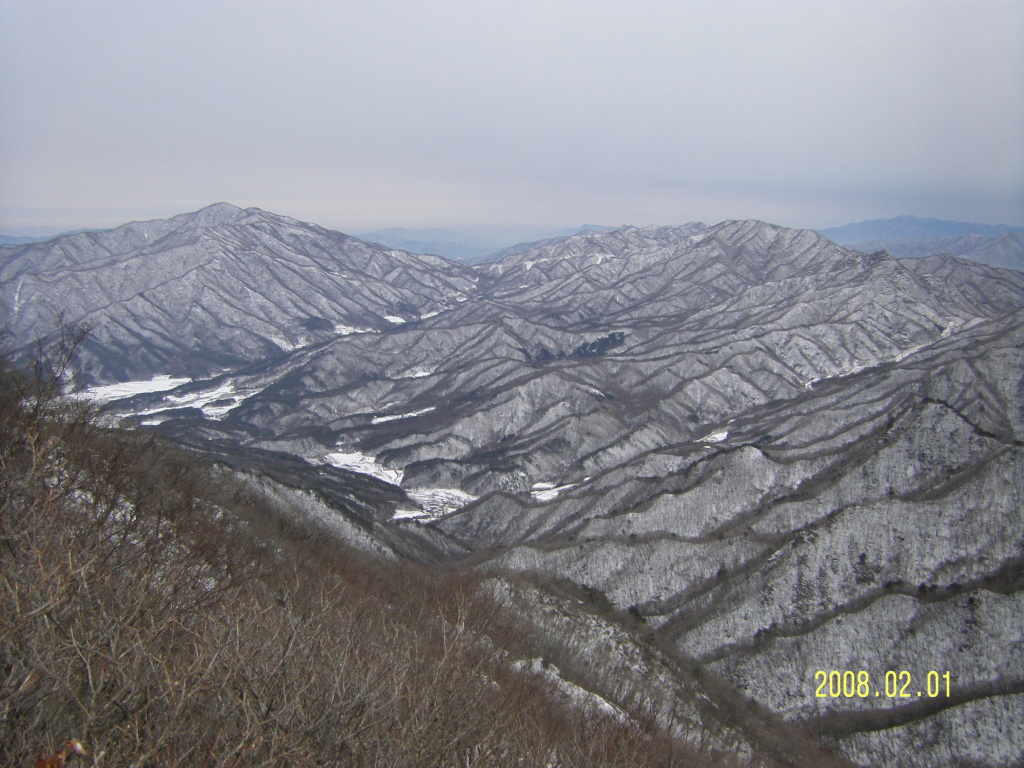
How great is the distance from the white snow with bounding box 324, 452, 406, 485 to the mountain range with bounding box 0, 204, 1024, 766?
0.53 m

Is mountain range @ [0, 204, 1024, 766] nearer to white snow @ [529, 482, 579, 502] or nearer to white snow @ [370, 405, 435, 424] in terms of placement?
white snow @ [529, 482, 579, 502]

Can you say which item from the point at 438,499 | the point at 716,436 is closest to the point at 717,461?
the point at 716,436

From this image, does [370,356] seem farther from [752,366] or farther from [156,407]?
[752,366]

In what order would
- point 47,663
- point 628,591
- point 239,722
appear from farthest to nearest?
1. point 628,591
2. point 239,722
3. point 47,663

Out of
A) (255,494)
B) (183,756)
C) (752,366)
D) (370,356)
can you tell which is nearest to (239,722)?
(183,756)

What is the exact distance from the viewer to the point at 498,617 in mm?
35000

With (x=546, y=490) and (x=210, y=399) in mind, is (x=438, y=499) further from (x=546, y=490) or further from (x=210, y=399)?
(x=210, y=399)

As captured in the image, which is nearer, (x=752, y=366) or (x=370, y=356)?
(x=752, y=366)

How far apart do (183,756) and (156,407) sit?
154 m

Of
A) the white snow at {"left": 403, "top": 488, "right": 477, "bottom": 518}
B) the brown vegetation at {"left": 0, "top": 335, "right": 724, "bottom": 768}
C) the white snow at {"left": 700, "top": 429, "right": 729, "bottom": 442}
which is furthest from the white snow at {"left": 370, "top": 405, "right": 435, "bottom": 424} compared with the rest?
the brown vegetation at {"left": 0, "top": 335, "right": 724, "bottom": 768}
